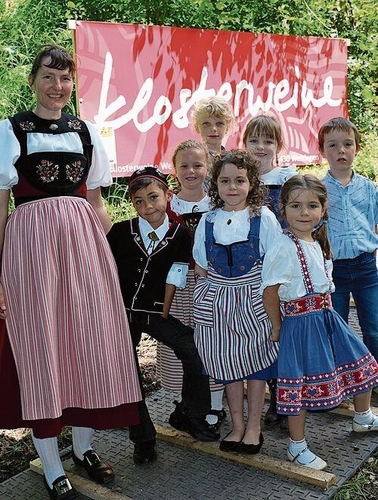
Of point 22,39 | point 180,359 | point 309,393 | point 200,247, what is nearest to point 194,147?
point 200,247

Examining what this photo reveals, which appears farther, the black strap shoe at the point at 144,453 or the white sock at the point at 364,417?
the white sock at the point at 364,417

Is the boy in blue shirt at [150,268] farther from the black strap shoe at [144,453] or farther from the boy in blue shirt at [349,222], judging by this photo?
the boy in blue shirt at [349,222]

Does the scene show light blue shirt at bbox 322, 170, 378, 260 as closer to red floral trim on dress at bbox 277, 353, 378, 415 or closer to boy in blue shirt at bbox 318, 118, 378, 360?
boy in blue shirt at bbox 318, 118, 378, 360

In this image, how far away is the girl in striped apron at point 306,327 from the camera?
2973 millimetres

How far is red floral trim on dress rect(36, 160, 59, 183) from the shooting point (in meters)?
2.83

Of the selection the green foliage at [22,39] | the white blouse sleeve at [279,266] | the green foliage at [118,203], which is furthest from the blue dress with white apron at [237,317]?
the green foliage at [22,39]

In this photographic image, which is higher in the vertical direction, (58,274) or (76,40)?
(76,40)

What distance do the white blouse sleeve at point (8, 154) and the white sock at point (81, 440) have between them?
3.80 ft

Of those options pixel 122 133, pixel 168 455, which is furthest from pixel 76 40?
pixel 168 455

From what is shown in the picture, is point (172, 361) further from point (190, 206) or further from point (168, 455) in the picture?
point (190, 206)

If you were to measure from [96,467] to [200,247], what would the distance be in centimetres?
110

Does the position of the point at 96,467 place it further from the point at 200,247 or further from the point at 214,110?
the point at 214,110

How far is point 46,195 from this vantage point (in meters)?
2.88

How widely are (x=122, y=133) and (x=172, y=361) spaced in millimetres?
2288
